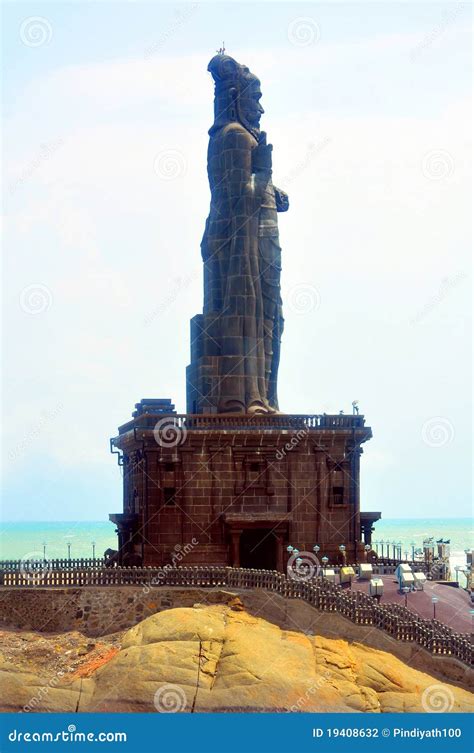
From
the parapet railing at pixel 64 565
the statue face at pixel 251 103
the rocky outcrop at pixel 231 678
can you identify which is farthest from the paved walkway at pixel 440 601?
the statue face at pixel 251 103

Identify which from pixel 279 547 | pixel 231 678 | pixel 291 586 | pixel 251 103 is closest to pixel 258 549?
pixel 279 547

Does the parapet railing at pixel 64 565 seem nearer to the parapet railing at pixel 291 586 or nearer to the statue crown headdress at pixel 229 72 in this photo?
the parapet railing at pixel 291 586

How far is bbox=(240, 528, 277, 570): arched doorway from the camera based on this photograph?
5797 centimetres

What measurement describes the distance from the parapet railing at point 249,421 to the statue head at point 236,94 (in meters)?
12.9

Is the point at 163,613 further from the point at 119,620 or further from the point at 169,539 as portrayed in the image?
the point at 169,539

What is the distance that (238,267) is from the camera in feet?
200

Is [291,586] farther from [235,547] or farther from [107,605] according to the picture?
[107,605]

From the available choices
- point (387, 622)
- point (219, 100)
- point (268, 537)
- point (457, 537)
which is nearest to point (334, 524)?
point (268, 537)

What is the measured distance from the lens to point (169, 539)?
5666 centimetres

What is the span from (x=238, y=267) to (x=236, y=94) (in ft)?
25.6

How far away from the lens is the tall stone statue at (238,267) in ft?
198

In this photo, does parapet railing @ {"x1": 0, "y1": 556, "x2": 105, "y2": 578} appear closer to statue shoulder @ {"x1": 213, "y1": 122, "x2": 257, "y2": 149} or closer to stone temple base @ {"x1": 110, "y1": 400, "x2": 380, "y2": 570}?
stone temple base @ {"x1": 110, "y1": 400, "x2": 380, "y2": 570}

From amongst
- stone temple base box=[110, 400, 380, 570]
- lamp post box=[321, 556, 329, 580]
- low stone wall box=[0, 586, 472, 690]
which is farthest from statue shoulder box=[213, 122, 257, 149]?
low stone wall box=[0, 586, 472, 690]

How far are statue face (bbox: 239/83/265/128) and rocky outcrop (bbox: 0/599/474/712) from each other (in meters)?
23.7
